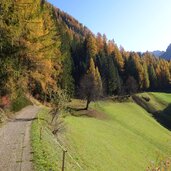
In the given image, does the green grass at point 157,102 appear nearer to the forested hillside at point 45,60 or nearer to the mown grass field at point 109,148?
the forested hillside at point 45,60

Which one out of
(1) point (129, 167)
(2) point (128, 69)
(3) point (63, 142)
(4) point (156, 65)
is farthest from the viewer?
(4) point (156, 65)

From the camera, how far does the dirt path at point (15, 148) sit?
19422mm

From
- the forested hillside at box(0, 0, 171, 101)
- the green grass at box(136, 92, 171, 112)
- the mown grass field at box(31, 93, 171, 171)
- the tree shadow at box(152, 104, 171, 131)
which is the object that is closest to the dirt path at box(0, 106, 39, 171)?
the mown grass field at box(31, 93, 171, 171)

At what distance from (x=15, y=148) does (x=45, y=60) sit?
24720 millimetres

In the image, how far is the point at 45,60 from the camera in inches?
1838

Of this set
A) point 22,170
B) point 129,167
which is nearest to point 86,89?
point 129,167

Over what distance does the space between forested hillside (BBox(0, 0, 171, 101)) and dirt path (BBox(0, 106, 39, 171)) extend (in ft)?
26.4

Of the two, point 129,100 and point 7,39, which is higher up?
point 7,39

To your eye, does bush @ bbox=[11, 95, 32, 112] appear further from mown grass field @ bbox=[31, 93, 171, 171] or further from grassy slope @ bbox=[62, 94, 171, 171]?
grassy slope @ bbox=[62, 94, 171, 171]

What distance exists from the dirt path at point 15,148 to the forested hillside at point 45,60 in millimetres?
8045

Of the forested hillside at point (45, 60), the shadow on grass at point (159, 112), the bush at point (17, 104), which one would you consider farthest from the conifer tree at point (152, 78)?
the bush at point (17, 104)

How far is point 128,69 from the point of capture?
146 m

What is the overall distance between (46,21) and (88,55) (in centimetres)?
5973

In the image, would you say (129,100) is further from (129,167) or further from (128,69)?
(129,167)
